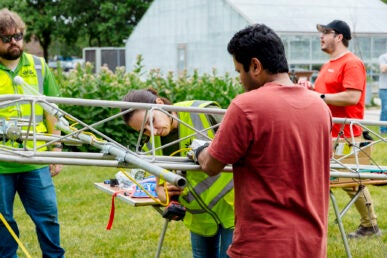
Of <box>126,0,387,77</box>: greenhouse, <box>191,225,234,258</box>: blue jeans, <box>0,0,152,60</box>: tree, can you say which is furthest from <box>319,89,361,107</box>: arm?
<box>0,0,152,60</box>: tree

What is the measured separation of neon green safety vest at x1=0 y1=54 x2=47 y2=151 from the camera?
441 cm

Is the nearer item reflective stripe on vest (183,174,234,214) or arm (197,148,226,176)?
arm (197,148,226,176)

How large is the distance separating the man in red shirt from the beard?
210 centimetres

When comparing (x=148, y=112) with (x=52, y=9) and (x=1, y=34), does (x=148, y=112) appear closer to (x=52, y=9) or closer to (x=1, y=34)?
(x=1, y=34)

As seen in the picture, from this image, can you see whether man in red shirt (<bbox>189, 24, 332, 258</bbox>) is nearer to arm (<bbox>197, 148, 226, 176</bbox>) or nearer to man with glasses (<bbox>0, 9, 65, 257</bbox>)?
arm (<bbox>197, 148, 226, 176</bbox>)

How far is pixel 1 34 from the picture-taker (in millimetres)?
4391

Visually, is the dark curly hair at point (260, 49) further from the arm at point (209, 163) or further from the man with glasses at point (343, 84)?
the man with glasses at point (343, 84)

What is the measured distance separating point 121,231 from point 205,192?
3.01m

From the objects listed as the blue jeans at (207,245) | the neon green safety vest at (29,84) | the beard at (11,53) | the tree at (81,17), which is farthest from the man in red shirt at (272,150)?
the tree at (81,17)

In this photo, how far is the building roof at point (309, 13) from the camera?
1923 cm

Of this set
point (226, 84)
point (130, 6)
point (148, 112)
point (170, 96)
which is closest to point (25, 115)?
point (148, 112)

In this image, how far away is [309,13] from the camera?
20219 mm

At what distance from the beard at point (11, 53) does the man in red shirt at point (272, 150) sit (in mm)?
2100

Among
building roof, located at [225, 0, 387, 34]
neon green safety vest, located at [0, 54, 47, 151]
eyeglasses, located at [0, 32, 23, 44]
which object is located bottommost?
neon green safety vest, located at [0, 54, 47, 151]
